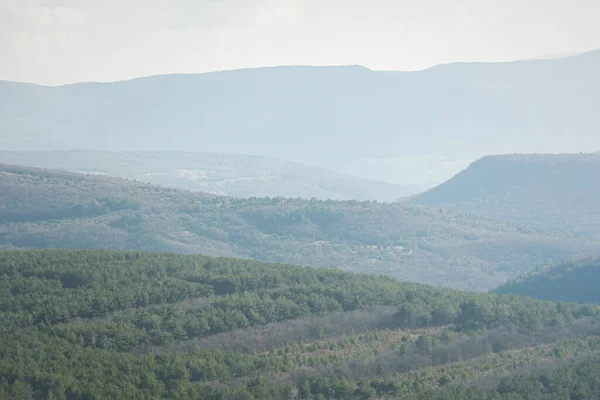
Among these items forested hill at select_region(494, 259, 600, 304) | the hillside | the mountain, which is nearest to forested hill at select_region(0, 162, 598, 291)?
forested hill at select_region(494, 259, 600, 304)

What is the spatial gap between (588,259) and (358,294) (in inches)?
1360

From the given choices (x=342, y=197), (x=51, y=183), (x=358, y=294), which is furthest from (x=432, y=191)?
(x=358, y=294)

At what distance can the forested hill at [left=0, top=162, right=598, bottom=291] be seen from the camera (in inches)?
3359

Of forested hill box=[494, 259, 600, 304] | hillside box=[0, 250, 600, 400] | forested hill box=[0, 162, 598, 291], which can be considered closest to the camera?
hillside box=[0, 250, 600, 400]

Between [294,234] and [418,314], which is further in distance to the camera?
[294,234]

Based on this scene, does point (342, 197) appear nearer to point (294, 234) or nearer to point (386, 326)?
point (294, 234)

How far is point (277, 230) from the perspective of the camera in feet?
326

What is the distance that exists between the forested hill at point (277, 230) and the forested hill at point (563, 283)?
9.08m

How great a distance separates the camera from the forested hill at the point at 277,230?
85312 mm

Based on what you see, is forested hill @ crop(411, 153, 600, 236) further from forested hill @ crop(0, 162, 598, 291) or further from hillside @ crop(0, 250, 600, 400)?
hillside @ crop(0, 250, 600, 400)

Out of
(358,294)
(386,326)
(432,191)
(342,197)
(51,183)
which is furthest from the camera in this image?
(342,197)

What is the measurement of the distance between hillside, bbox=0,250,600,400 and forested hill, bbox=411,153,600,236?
7116cm

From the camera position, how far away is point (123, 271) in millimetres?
42188

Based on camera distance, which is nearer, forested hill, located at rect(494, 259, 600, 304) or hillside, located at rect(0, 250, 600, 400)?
hillside, located at rect(0, 250, 600, 400)
